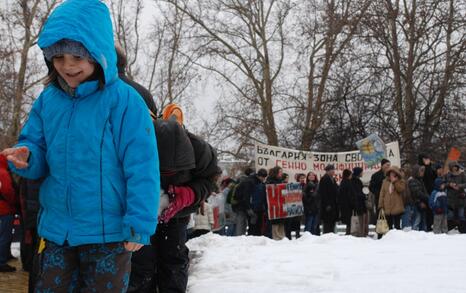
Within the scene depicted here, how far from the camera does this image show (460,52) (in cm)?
2136

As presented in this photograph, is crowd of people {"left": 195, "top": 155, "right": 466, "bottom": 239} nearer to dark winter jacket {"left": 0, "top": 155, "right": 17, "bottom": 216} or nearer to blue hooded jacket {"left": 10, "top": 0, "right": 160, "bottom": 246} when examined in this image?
dark winter jacket {"left": 0, "top": 155, "right": 17, "bottom": 216}

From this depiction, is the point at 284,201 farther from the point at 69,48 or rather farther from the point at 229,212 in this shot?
the point at 69,48

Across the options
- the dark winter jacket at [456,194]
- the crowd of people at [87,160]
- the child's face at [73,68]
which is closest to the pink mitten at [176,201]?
the crowd of people at [87,160]

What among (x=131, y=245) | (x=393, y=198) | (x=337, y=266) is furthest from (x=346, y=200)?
(x=131, y=245)

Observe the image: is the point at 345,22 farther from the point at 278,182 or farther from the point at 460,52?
the point at 278,182

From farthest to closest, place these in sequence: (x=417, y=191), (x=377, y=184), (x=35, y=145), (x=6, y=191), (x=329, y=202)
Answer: (x=377, y=184) → (x=329, y=202) → (x=417, y=191) → (x=6, y=191) → (x=35, y=145)

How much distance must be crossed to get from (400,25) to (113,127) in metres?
21.1

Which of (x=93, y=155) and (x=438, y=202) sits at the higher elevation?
(x=93, y=155)

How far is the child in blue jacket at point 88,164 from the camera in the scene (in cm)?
261

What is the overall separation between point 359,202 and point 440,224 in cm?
172

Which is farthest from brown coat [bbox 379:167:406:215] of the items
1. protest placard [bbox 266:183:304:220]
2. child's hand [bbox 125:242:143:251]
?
child's hand [bbox 125:242:143:251]

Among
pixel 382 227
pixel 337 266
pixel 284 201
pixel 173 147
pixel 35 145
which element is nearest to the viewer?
pixel 35 145

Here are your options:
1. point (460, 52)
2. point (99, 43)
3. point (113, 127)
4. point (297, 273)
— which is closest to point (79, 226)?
point (113, 127)

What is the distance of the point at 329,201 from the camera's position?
1286 cm
